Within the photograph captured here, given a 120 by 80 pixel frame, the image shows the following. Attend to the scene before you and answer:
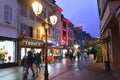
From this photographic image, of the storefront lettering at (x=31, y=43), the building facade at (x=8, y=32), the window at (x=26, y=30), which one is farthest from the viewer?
the window at (x=26, y=30)

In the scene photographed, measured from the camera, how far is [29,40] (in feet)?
130

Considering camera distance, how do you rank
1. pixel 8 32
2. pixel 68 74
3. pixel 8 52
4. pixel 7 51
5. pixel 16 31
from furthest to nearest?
pixel 16 31 < pixel 8 52 < pixel 7 51 < pixel 8 32 < pixel 68 74

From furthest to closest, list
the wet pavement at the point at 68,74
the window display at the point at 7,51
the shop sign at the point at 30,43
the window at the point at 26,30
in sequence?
the window at the point at 26,30 → the shop sign at the point at 30,43 → the window display at the point at 7,51 → the wet pavement at the point at 68,74

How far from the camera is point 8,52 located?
3462 cm

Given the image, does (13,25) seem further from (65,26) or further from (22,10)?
(65,26)

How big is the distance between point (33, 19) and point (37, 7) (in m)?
27.8

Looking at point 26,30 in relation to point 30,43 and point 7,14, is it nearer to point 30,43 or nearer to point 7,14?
point 30,43

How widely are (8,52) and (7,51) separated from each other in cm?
35

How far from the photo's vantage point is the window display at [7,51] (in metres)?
33.0

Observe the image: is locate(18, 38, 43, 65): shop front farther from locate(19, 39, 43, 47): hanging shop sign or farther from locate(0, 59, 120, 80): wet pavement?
locate(0, 59, 120, 80): wet pavement

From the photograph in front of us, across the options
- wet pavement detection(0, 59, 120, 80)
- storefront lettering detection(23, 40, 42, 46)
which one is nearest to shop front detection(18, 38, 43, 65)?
storefront lettering detection(23, 40, 42, 46)

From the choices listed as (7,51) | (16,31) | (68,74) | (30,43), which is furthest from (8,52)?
(68,74)

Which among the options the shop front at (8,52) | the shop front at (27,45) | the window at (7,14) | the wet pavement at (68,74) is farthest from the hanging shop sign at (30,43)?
the wet pavement at (68,74)

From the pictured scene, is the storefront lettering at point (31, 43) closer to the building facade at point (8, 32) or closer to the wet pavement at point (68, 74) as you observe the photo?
the building facade at point (8, 32)
